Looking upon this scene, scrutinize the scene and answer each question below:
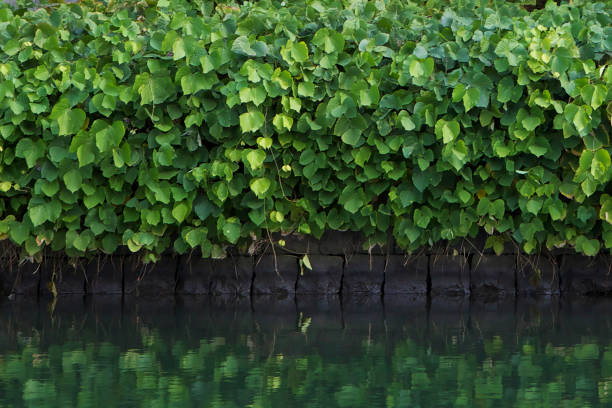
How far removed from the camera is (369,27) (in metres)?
4.71

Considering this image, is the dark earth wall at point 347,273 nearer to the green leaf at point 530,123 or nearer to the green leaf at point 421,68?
the green leaf at point 530,123

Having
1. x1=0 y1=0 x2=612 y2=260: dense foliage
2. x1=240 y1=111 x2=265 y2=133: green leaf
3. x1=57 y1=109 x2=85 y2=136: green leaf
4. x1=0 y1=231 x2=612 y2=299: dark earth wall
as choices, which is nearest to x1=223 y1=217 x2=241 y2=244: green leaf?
x1=0 y1=0 x2=612 y2=260: dense foliage

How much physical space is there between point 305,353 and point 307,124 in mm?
1320

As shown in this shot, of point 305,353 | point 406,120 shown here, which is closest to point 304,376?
point 305,353

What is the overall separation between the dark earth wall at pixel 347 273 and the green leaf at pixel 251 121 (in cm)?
76

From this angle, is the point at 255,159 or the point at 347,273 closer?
the point at 255,159

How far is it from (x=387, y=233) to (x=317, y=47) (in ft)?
3.40

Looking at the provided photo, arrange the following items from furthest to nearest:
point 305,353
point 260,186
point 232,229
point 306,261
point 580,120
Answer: point 306,261 → point 232,229 → point 260,186 → point 580,120 → point 305,353

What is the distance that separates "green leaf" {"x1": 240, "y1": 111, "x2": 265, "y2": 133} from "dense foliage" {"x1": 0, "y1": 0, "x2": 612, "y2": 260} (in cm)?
1

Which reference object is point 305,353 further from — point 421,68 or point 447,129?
point 421,68

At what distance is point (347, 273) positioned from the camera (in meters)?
5.07

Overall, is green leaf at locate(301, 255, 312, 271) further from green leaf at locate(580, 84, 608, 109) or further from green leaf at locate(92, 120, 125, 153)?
green leaf at locate(580, 84, 608, 109)

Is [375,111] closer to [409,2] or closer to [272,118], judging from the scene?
[272,118]

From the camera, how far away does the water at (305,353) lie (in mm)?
2955
